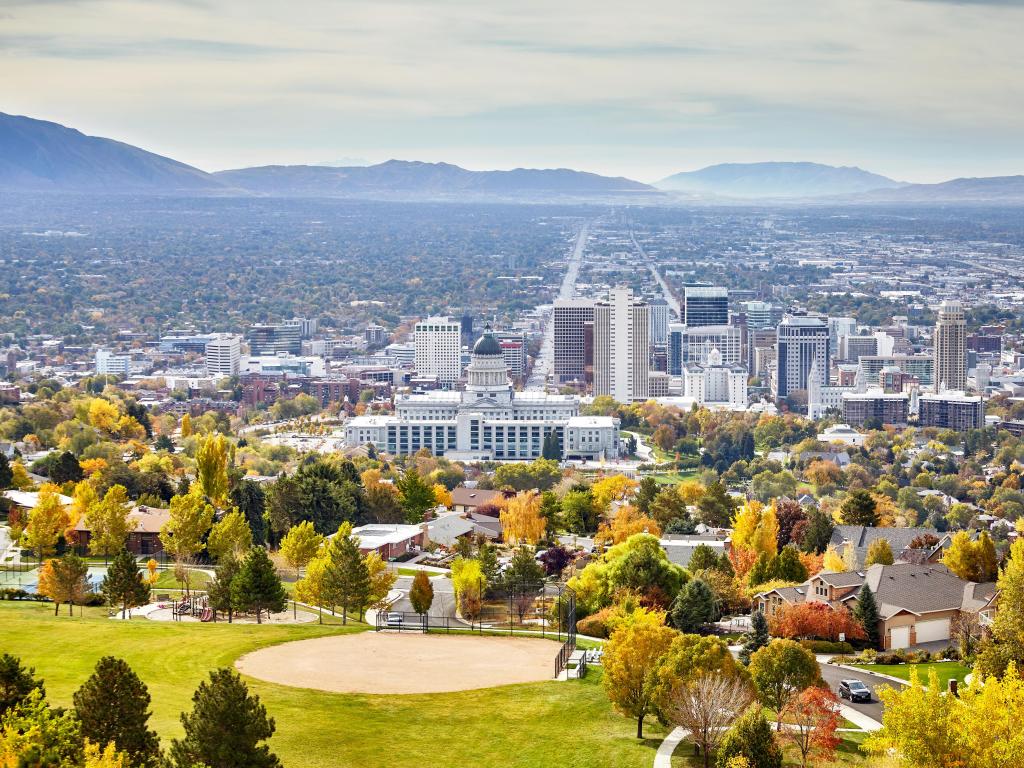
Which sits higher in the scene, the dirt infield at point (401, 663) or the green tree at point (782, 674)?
the green tree at point (782, 674)

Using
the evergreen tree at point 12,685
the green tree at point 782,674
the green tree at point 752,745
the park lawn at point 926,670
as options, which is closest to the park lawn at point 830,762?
the green tree at point 782,674

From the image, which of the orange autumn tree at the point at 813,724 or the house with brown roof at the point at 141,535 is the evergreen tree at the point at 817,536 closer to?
the house with brown roof at the point at 141,535

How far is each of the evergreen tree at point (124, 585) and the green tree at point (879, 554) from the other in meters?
27.8

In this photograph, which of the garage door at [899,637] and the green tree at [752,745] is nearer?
the green tree at [752,745]

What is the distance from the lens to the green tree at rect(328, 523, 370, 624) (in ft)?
187

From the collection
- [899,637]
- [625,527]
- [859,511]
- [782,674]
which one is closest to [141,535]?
[625,527]

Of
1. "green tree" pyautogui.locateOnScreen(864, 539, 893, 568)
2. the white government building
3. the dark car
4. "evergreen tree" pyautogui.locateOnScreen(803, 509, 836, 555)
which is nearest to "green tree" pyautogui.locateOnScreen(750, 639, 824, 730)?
the dark car

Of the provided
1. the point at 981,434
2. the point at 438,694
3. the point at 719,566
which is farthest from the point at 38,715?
the point at 981,434

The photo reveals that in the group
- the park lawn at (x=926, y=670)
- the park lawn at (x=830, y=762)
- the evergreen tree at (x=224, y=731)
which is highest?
the evergreen tree at (x=224, y=731)

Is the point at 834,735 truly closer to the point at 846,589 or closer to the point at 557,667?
the point at 557,667

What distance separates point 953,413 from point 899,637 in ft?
390

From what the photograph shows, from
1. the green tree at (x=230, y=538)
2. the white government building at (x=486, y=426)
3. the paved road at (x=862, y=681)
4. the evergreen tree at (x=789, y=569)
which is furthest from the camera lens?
the white government building at (x=486, y=426)

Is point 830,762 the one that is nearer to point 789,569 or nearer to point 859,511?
point 789,569

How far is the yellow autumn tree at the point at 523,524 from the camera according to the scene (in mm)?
78812
